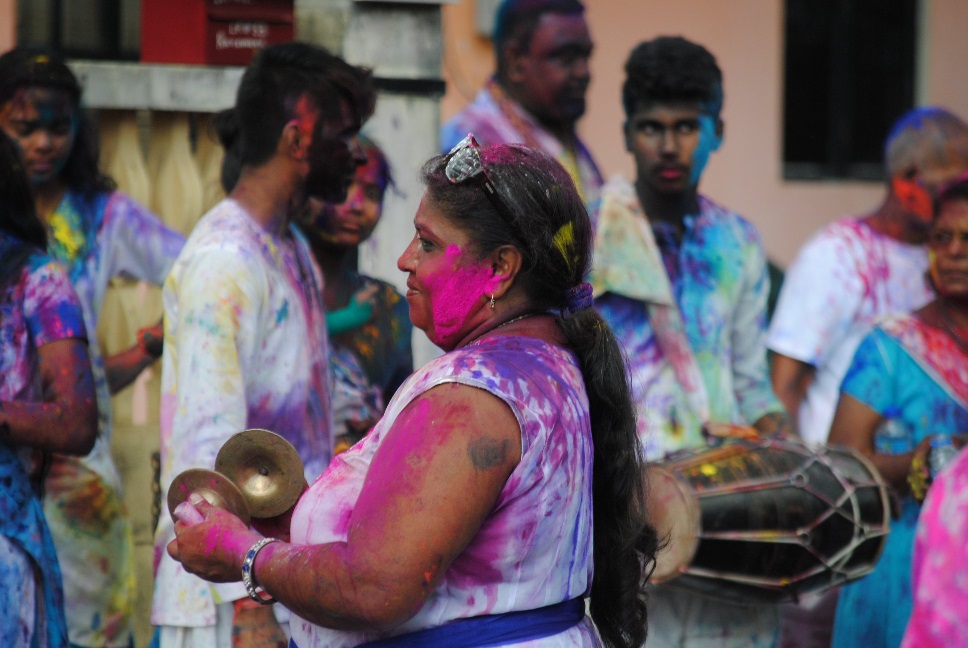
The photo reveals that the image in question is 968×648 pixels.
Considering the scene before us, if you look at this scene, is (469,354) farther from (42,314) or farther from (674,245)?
(674,245)

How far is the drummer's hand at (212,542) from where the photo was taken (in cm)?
254

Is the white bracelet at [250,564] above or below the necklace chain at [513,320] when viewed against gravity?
below

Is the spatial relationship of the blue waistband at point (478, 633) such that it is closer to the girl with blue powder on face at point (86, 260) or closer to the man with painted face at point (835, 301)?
the girl with blue powder on face at point (86, 260)

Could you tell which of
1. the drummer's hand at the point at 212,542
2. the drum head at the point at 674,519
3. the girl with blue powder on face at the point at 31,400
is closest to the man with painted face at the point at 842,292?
the drum head at the point at 674,519

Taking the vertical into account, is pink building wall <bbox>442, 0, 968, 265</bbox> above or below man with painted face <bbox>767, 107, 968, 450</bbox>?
above

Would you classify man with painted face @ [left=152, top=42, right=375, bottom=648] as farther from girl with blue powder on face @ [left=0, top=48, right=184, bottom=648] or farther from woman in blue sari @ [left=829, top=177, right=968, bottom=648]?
Answer: woman in blue sari @ [left=829, top=177, right=968, bottom=648]

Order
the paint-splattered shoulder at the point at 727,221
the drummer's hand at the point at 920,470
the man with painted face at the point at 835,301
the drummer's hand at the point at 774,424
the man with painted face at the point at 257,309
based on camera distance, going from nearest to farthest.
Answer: the man with painted face at the point at 257,309 → the drummer's hand at the point at 920,470 → the drummer's hand at the point at 774,424 → the paint-splattered shoulder at the point at 727,221 → the man with painted face at the point at 835,301

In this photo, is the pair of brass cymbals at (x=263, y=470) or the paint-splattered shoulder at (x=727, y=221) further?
the paint-splattered shoulder at (x=727, y=221)

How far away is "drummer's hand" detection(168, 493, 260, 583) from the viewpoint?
254 centimetres


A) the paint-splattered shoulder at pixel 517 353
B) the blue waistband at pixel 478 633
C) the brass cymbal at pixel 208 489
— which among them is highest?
the paint-splattered shoulder at pixel 517 353

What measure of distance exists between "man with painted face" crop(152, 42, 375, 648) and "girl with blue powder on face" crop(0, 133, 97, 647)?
248mm

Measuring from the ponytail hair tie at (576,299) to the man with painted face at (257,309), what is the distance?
3.70ft

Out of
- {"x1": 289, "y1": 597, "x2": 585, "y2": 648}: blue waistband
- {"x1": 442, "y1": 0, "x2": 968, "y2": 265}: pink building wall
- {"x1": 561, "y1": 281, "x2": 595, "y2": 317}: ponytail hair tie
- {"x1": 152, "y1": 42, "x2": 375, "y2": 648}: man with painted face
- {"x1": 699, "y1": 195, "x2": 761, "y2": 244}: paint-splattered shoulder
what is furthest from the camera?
{"x1": 442, "y1": 0, "x2": 968, "y2": 265}: pink building wall

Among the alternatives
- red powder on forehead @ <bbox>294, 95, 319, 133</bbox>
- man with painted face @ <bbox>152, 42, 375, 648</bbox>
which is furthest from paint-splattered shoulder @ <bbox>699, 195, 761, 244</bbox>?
red powder on forehead @ <bbox>294, 95, 319, 133</bbox>
